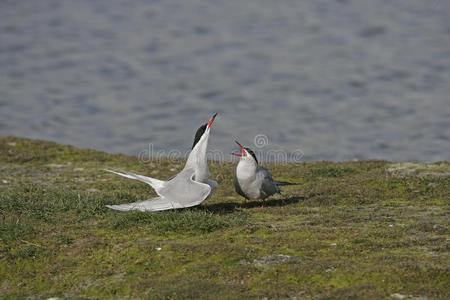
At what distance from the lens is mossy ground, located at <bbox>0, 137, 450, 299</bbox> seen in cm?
568

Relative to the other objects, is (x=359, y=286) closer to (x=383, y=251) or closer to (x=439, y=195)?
(x=383, y=251)

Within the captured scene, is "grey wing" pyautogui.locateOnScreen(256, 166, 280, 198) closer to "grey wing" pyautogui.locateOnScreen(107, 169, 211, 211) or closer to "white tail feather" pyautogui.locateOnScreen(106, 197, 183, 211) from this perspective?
"grey wing" pyautogui.locateOnScreen(107, 169, 211, 211)

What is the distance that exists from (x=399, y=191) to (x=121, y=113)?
78.0 ft

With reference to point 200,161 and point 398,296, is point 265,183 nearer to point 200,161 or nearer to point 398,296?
point 200,161

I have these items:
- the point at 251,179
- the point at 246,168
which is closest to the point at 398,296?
the point at 251,179

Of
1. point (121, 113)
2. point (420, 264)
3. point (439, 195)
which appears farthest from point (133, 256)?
point (121, 113)

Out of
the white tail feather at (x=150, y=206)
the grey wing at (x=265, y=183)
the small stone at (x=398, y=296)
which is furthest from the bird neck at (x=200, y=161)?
the small stone at (x=398, y=296)

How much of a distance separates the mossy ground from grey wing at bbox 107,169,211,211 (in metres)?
0.15

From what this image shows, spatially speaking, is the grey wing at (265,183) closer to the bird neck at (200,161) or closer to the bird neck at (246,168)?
the bird neck at (246,168)

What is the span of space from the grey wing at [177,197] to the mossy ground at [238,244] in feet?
0.51

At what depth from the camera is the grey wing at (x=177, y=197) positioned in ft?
25.7

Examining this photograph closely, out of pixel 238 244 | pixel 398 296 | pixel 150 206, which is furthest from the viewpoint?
pixel 150 206

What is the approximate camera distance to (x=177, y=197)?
7.91 metres

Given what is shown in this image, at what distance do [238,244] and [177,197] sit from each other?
1.56 m
